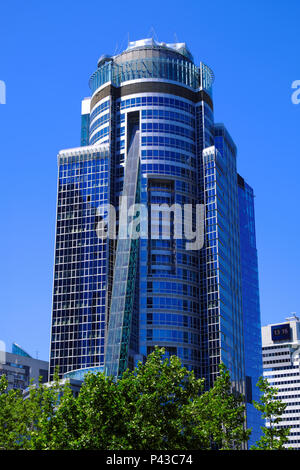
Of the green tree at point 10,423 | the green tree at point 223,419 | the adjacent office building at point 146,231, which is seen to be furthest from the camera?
the adjacent office building at point 146,231

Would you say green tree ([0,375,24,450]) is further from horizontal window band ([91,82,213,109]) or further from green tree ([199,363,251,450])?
horizontal window band ([91,82,213,109])

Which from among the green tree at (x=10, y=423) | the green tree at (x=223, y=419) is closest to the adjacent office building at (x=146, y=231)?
the green tree at (x=10, y=423)

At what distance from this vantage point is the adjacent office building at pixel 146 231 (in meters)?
157

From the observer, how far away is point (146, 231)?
163375 millimetres

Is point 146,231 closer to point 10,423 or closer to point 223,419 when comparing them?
point 10,423

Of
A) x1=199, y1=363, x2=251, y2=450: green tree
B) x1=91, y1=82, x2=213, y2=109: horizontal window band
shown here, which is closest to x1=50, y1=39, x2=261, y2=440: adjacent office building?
x1=91, y1=82, x2=213, y2=109: horizontal window band

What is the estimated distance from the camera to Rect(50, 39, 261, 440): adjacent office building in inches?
6176

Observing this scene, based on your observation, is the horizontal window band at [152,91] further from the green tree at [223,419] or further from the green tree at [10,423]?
the green tree at [223,419]

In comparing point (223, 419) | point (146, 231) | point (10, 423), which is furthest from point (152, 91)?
point (223, 419)

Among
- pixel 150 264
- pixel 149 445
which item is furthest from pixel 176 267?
pixel 149 445

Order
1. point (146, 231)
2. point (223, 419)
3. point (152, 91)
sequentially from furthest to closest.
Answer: point (152, 91) → point (146, 231) → point (223, 419)

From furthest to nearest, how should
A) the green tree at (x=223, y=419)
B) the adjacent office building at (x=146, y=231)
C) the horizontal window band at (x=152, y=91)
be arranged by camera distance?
the horizontal window band at (x=152, y=91), the adjacent office building at (x=146, y=231), the green tree at (x=223, y=419)
